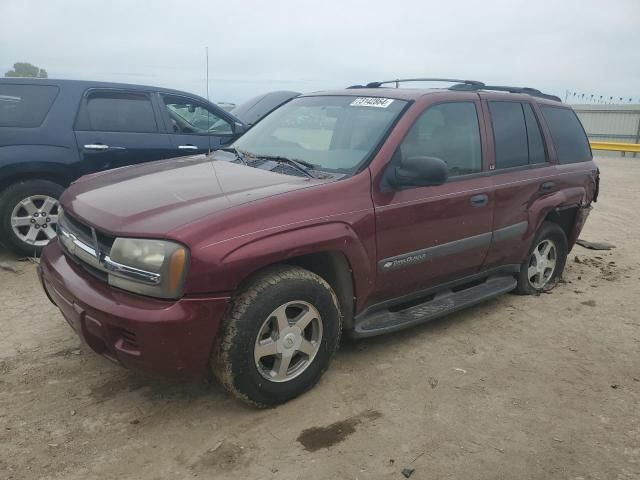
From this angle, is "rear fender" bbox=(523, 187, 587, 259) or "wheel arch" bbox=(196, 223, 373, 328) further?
"rear fender" bbox=(523, 187, 587, 259)

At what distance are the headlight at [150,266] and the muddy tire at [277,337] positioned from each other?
34cm

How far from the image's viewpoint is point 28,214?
5.37 m

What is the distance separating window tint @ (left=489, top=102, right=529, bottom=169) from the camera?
13.8 ft

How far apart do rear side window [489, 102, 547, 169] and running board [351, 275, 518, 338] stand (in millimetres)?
948

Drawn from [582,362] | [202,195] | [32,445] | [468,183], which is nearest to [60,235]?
[202,195]

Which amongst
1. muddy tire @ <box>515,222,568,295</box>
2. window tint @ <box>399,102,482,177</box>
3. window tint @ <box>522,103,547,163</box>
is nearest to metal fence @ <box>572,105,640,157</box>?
muddy tire @ <box>515,222,568,295</box>

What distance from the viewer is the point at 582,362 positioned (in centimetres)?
374

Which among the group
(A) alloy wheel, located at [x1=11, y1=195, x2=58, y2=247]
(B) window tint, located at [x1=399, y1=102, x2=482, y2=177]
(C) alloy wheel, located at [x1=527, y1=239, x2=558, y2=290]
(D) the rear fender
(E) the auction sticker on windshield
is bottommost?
(C) alloy wheel, located at [x1=527, y1=239, x2=558, y2=290]

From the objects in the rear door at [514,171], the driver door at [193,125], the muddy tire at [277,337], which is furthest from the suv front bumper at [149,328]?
the driver door at [193,125]

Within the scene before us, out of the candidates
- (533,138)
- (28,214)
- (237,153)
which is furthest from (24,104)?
(533,138)

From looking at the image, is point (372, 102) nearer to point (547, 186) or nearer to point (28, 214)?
point (547, 186)

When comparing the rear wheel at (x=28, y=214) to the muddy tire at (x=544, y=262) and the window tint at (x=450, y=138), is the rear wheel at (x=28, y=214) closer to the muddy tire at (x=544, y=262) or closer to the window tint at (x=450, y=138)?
the window tint at (x=450, y=138)

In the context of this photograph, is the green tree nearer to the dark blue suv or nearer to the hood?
the dark blue suv

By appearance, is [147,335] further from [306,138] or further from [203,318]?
[306,138]
